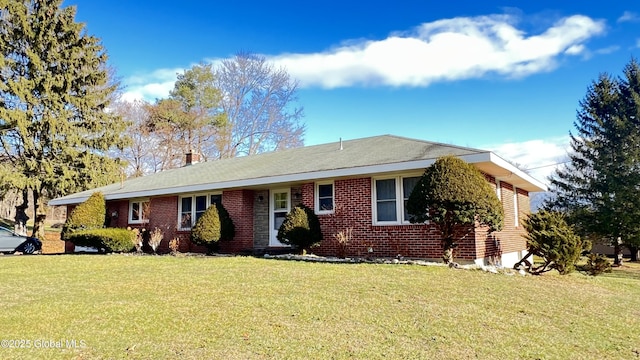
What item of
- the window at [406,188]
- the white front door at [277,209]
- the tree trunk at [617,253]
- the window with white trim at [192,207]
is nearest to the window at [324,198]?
the white front door at [277,209]

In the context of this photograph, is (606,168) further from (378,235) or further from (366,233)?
(366,233)

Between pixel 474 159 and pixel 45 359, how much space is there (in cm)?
938

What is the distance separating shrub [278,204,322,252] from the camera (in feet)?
39.8

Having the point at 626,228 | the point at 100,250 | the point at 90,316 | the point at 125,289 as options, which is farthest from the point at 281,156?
the point at 626,228

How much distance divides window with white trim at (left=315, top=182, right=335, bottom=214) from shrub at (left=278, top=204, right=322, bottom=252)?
452 mm

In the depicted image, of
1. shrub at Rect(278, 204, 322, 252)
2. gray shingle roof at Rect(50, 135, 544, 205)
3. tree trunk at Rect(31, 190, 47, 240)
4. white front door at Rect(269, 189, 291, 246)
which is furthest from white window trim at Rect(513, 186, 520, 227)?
tree trunk at Rect(31, 190, 47, 240)

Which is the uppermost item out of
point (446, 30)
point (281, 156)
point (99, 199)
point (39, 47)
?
point (39, 47)

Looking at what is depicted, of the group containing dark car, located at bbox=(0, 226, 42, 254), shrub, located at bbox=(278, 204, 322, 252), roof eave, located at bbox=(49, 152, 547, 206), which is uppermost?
roof eave, located at bbox=(49, 152, 547, 206)

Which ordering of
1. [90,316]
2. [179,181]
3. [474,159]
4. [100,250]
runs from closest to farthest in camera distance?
1. [90,316]
2. [474,159]
3. [100,250]
4. [179,181]

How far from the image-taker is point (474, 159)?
10258 millimetres

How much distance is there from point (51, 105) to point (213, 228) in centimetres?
1606

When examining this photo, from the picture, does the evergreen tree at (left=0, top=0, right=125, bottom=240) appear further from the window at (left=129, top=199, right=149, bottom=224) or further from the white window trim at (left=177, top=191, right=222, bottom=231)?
the white window trim at (left=177, top=191, right=222, bottom=231)

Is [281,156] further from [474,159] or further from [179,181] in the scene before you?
[474,159]

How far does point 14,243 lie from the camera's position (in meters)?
17.8
